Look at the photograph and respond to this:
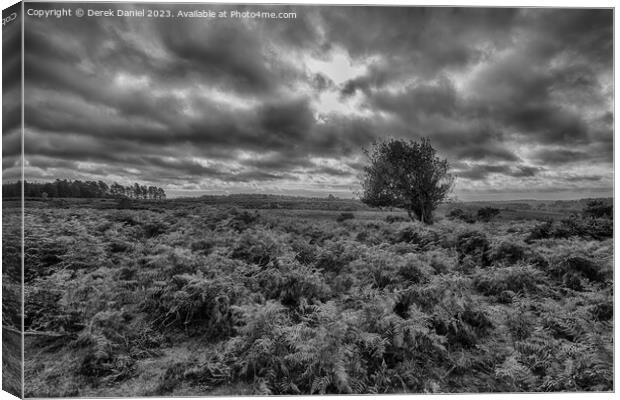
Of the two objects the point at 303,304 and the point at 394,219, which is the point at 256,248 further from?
the point at 394,219

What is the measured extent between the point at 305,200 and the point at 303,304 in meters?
2.02

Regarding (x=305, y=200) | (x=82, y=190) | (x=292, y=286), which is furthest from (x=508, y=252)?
(x=82, y=190)

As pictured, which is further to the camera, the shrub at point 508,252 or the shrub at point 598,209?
the shrub at point 508,252

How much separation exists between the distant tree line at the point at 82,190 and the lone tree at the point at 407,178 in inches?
160

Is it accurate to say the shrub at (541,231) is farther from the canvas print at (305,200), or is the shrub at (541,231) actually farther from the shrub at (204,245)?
the shrub at (204,245)

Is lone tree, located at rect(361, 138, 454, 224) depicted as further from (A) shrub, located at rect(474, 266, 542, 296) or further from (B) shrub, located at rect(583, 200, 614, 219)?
(B) shrub, located at rect(583, 200, 614, 219)

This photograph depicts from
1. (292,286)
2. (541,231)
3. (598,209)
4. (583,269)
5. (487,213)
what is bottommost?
(292,286)

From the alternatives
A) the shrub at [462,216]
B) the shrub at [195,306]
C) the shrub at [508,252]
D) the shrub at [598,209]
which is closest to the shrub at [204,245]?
the shrub at [195,306]

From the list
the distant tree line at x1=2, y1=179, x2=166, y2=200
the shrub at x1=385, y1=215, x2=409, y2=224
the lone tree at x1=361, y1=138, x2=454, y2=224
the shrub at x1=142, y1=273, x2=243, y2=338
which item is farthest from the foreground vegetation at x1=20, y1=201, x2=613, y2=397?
the lone tree at x1=361, y1=138, x2=454, y2=224

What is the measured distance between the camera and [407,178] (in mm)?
8406

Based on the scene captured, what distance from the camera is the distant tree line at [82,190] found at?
22.2ft

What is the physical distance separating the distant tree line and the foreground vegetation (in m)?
0.28

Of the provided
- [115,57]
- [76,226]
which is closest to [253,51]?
[115,57]

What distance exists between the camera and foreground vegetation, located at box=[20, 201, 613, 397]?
21.3 ft
